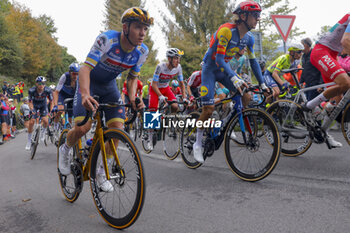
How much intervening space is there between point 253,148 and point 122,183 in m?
2.04

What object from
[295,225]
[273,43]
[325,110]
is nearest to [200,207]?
[295,225]

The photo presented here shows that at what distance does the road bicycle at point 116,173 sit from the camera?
2.55 meters

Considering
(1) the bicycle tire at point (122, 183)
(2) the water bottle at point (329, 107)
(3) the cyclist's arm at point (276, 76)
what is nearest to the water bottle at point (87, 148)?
(1) the bicycle tire at point (122, 183)

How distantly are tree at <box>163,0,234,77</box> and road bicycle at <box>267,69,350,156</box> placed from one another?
61.1 feet

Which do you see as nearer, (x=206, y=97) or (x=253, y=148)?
(x=253, y=148)

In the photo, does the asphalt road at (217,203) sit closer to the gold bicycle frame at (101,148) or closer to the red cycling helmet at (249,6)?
the gold bicycle frame at (101,148)

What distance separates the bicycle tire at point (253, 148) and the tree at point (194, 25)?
19537 mm

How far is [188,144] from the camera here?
5148mm

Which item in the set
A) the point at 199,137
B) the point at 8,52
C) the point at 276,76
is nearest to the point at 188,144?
the point at 199,137

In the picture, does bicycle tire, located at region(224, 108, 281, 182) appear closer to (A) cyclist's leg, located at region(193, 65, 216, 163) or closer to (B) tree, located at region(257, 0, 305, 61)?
(A) cyclist's leg, located at region(193, 65, 216, 163)

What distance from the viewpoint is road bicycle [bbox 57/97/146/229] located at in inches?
101

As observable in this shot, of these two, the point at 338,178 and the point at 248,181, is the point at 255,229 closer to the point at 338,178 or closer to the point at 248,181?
the point at 248,181

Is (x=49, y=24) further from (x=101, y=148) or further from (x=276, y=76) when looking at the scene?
(x=101, y=148)

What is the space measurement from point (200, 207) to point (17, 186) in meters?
3.42
